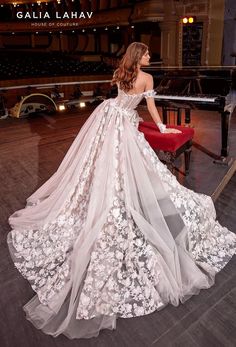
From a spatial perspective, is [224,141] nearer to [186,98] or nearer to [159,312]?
[186,98]

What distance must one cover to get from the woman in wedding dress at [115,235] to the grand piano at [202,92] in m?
1.29

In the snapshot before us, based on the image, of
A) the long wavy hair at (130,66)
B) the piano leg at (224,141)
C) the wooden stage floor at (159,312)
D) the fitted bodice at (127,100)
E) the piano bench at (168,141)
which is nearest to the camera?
the wooden stage floor at (159,312)

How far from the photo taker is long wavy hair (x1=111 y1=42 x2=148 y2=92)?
92.6 inches

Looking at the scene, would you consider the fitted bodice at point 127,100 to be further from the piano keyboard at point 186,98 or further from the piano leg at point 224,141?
the piano leg at point 224,141

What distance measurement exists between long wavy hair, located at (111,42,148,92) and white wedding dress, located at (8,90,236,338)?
0.33 feet

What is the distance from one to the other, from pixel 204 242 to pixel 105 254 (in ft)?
2.75

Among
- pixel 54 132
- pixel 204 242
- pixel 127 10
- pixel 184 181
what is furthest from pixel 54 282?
pixel 127 10

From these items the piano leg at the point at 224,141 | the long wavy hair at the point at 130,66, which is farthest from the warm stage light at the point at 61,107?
the long wavy hair at the point at 130,66

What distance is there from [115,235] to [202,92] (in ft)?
8.82

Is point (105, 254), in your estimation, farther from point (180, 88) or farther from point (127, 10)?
point (127, 10)

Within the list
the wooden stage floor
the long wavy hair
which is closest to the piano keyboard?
the wooden stage floor

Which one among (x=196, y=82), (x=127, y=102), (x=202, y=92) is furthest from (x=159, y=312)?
(x=196, y=82)

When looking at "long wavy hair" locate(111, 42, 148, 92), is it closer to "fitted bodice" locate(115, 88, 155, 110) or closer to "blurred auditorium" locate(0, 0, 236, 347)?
"fitted bodice" locate(115, 88, 155, 110)

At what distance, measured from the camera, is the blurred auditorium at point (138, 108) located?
1.78m
